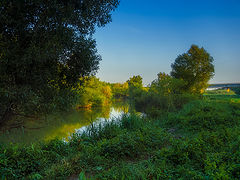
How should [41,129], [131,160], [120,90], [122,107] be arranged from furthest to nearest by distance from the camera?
[120,90], [122,107], [41,129], [131,160]

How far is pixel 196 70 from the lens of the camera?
24.2m

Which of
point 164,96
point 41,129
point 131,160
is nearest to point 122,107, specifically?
point 164,96

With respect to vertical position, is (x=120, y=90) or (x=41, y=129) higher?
(x=120, y=90)

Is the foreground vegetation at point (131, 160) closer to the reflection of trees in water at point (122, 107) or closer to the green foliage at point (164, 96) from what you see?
the reflection of trees in water at point (122, 107)

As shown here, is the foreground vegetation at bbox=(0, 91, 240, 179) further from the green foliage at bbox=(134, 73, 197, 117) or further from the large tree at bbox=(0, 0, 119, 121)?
the green foliage at bbox=(134, 73, 197, 117)

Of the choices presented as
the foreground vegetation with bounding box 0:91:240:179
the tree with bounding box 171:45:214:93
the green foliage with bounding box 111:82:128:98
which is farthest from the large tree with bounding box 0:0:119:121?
the green foliage with bounding box 111:82:128:98

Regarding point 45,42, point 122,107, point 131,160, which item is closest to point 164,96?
point 122,107

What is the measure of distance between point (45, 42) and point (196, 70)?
23.9m

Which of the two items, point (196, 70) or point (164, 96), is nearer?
point (164, 96)

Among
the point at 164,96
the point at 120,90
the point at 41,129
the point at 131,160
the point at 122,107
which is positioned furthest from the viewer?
the point at 120,90

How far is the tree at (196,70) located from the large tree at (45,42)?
20.9 m

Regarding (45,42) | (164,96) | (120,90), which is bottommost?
(164,96)

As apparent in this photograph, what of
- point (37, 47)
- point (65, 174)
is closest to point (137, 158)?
point (65, 174)

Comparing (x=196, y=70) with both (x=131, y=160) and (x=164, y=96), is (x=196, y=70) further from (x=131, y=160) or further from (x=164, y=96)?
(x=131, y=160)
